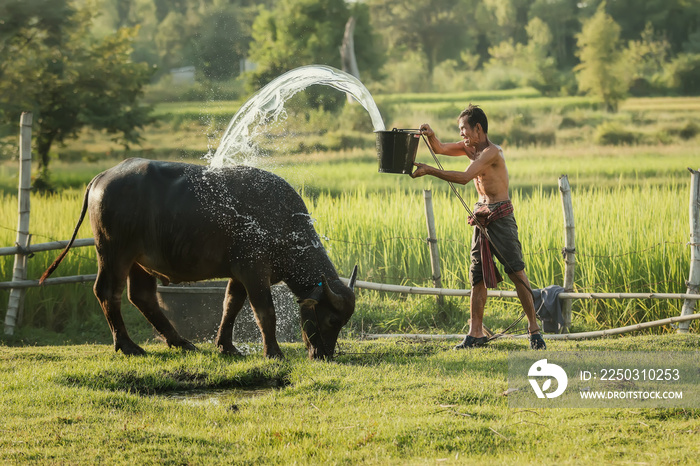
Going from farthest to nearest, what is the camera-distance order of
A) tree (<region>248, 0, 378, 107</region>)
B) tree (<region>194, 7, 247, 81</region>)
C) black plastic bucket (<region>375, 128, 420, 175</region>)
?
tree (<region>194, 7, 247, 81</region>) → tree (<region>248, 0, 378, 107</region>) → black plastic bucket (<region>375, 128, 420, 175</region>)

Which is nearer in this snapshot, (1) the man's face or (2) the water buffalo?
(2) the water buffalo

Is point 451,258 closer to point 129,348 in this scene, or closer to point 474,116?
point 474,116

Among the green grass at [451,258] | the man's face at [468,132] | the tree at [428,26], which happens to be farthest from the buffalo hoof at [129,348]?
the tree at [428,26]

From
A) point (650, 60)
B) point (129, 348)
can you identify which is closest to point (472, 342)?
point (129, 348)

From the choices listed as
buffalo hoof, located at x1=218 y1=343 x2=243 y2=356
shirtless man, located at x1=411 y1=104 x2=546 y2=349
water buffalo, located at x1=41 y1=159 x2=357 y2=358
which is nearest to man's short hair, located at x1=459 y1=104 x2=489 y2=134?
shirtless man, located at x1=411 y1=104 x2=546 y2=349

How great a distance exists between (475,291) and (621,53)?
25.3 meters

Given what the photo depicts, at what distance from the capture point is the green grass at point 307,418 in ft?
13.3

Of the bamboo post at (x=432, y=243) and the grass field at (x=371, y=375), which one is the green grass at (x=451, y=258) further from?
the bamboo post at (x=432, y=243)

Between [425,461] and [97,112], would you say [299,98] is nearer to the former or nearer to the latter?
[97,112]

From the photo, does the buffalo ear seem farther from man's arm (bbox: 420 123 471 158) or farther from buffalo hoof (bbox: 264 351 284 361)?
man's arm (bbox: 420 123 471 158)

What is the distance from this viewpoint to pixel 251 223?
6.11 metres

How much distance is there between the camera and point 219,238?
612cm

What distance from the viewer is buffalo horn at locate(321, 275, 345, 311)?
580cm

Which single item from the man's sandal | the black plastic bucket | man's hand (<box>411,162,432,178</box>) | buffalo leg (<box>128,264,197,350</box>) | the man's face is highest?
the man's face
